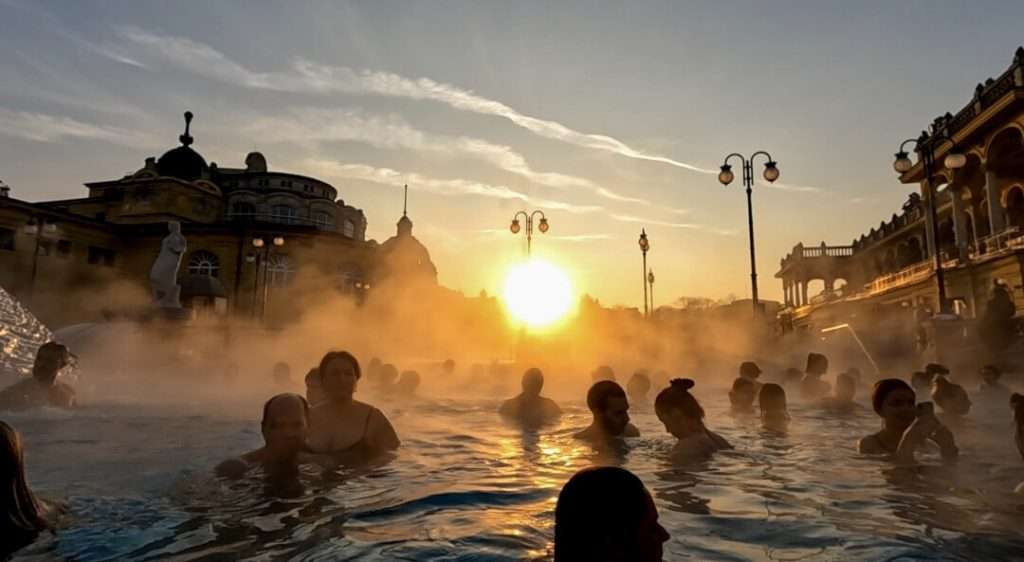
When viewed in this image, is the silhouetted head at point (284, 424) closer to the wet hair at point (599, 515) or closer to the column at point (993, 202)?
the wet hair at point (599, 515)

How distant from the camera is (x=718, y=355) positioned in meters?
25.2

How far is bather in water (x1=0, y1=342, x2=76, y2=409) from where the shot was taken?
797 centimetres

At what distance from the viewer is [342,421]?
5859 mm

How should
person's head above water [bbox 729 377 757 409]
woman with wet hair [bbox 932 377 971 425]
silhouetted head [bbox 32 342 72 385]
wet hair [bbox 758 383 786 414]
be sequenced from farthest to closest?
person's head above water [bbox 729 377 757 409], woman with wet hair [bbox 932 377 971 425], wet hair [bbox 758 383 786 414], silhouetted head [bbox 32 342 72 385]

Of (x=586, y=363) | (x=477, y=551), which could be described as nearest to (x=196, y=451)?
(x=477, y=551)

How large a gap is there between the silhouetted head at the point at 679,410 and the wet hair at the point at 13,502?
495 cm

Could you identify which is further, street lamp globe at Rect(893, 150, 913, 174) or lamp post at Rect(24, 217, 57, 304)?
lamp post at Rect(24, 217, 57, 304)

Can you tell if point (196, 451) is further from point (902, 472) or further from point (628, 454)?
point (902, 472)

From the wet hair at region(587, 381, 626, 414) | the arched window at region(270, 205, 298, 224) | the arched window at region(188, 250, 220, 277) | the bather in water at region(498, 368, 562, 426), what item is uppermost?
the arched window at region(270, 205, 298, 224)

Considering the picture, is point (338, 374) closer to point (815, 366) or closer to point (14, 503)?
point (14, 503)

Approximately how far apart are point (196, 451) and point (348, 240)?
3942cm

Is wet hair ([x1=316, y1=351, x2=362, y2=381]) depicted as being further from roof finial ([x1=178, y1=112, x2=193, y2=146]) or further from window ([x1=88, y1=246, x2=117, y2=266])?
roof finial ([x1=178, y1=112, x2=193, y2=146])

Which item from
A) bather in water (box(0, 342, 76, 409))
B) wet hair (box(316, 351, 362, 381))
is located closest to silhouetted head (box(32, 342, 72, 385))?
bather in water (box(0, 342, 76, 409))

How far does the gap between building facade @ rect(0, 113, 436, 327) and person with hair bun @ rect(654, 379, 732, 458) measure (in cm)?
2731
